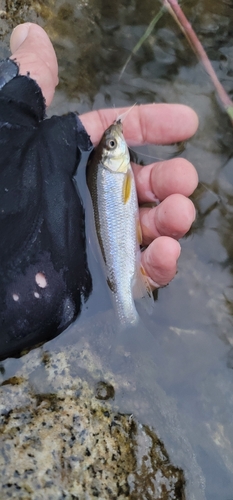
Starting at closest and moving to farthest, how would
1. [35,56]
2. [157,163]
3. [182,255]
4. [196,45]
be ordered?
1. [35,56]
2. [157,163]
3. [182,255]
4. [196,45]

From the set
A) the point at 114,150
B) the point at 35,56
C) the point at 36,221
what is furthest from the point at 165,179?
the point at 35,56

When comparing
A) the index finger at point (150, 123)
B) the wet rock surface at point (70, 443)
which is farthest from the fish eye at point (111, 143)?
the wet rock surface at point (70, 443)

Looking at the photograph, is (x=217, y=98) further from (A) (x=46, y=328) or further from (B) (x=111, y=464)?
(B) (x=111, y=464)

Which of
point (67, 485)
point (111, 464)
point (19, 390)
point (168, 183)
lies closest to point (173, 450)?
point (111, 464)

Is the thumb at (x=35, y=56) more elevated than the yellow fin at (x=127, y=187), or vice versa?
the thumb at (x=35, y=56)

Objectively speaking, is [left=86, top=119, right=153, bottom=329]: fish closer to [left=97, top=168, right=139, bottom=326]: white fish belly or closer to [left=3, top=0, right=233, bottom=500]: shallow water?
[left=97, top=168, right=139, bottom=326]: white fish belly

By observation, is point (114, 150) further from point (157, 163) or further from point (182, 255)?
point (182, 255)

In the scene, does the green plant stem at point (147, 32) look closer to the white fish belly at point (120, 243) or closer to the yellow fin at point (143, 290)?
the white fish belly at point (120, 243)
